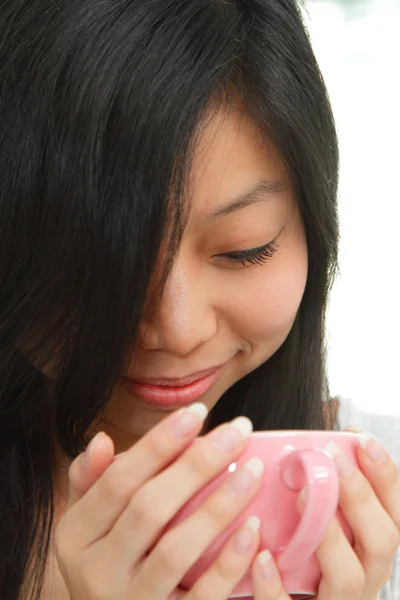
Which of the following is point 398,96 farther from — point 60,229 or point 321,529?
point 321,529

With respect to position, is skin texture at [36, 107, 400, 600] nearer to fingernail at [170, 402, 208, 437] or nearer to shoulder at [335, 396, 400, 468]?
fingernail at [170, 402, 208, 437]

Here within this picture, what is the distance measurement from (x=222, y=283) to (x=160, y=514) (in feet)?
1.10

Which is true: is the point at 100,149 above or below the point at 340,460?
above

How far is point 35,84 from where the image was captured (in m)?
0.90

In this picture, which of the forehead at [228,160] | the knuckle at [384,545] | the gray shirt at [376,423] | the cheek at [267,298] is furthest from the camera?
the gray shirt at [376,423]

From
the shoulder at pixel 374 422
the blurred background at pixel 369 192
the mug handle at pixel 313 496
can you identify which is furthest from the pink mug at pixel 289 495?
the blurred background at pixel 369 192

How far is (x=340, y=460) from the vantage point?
753 mm

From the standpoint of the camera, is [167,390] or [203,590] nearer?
[203,590]

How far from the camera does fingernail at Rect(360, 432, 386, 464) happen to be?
0.77 m

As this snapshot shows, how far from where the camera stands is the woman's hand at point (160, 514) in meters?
0.73

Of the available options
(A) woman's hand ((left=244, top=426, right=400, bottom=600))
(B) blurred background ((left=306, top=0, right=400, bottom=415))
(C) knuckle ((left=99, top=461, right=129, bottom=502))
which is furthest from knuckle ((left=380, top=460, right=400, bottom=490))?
(B) blurred background ((left=306, top=0, right=400, bottom=415))

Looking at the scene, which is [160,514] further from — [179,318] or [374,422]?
[374,422]

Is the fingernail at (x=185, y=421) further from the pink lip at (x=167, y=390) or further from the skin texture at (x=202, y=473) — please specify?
the pink lip at (x=167, y=390)

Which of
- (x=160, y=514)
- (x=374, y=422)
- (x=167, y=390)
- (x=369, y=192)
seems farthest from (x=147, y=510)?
(x=369, y=192)
